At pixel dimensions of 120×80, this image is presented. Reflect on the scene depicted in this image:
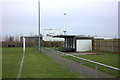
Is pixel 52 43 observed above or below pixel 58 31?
below

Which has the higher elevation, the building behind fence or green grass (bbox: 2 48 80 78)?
the building behind fence

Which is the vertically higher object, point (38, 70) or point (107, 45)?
point (107, 45)

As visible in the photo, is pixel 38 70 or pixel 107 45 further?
pixel 107 45

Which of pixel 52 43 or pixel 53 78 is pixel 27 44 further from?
pixel 53 78

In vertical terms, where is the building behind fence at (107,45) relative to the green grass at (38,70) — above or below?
above

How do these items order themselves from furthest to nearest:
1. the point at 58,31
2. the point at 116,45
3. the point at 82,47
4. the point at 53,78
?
the point at 58,31, the point at 82,47, the point at 116,45, the point at 53,78

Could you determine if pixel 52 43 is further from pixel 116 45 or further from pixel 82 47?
pixel 116 45

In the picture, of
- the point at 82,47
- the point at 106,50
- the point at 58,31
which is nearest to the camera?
the point at 106,50

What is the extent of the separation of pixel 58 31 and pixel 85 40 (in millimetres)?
38775

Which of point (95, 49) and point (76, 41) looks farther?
point (95, 49)

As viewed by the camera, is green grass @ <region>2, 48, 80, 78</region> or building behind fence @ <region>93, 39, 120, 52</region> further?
building behind fence @ <region>93, 39, 120, 52</region>

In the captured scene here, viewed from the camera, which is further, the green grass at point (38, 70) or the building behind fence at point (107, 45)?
the building behind fence at point (107, 45)

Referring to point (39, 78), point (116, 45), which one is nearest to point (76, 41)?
point (116, 45)

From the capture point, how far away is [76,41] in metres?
33.0
